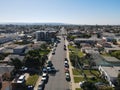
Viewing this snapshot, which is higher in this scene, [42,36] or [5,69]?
[5,69]

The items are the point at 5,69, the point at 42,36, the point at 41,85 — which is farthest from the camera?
the point at 42,36

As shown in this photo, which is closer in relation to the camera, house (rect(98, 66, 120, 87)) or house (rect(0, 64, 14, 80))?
house (rect(98, 66, 120, 87))

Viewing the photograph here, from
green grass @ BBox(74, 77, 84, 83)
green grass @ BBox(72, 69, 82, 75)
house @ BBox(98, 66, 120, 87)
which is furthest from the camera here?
green grass @ BBox(72, 69, 82, 75)

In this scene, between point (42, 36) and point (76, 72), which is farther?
point (42, 36)

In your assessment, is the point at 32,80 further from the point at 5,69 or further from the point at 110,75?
the point at 110,75

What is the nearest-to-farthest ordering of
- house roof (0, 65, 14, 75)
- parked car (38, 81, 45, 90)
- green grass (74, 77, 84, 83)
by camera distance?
parked car (38, 81, 45, 90) → green grass (74, 77, 84, 83) → house roof (0, 65, 14, 75)

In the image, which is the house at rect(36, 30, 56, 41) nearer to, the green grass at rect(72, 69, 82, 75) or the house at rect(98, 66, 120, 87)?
the green grass at rect(72, 69, 82, 75)

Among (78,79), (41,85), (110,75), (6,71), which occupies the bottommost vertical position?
(78,79)

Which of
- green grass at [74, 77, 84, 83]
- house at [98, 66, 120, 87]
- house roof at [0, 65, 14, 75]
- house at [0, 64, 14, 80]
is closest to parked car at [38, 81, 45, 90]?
green grass at [74, 77, 84, 83]

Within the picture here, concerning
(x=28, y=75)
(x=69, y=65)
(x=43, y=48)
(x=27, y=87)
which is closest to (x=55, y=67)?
(x=69, y=65)

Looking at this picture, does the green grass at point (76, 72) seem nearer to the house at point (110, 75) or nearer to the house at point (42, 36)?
the house at point (110, 75)

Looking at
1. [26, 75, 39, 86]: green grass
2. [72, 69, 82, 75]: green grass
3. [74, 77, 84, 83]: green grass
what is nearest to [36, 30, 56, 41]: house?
[72, 69, 82, 75]: green grass

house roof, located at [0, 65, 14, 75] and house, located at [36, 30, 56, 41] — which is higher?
house roof, located at [0, 65, 14, 75]

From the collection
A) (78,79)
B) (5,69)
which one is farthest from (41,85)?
(5,69)
